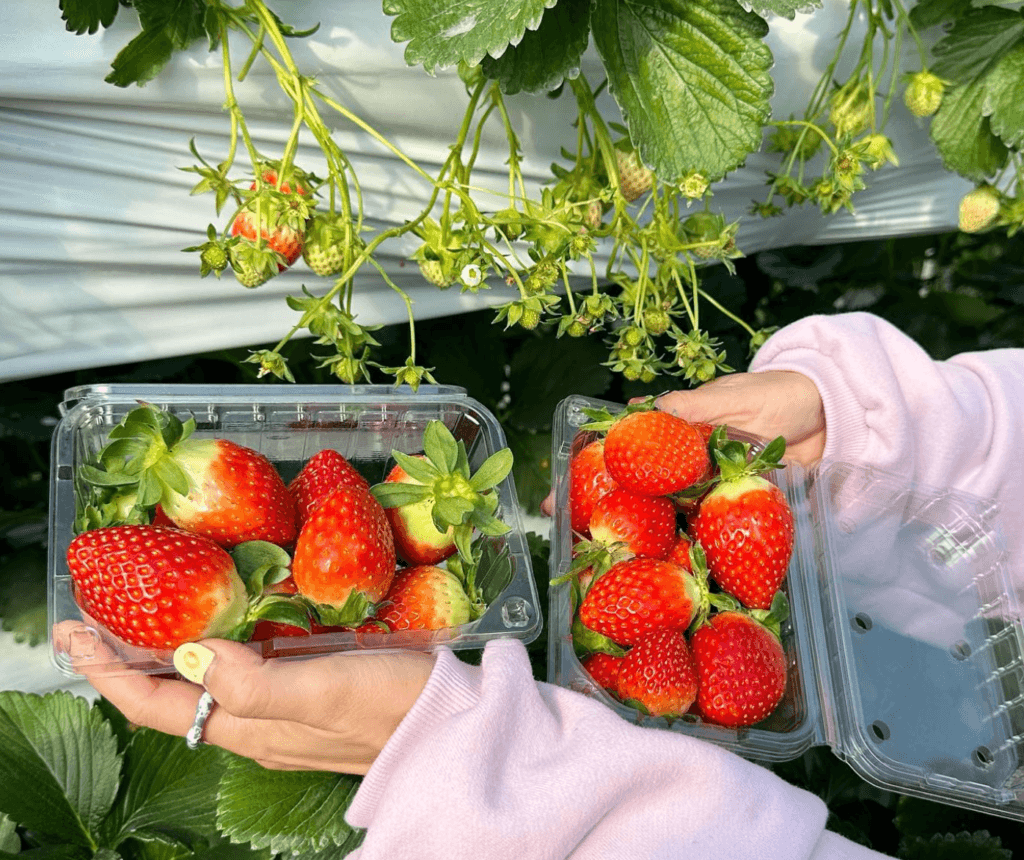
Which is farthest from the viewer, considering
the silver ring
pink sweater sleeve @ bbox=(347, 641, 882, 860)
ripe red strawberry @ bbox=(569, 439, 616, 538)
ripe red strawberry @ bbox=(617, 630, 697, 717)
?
ripe red strawberry @ bbox=(569, 439, 616, 538)

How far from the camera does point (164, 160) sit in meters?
0.95


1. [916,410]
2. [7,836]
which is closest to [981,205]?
[916,410]

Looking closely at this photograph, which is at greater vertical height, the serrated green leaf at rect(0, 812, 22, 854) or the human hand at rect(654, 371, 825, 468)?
the human hand at rect(654, 371, 825, 468)

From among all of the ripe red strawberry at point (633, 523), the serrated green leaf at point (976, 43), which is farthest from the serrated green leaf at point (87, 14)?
the serrated green leaf at point (976, 43)

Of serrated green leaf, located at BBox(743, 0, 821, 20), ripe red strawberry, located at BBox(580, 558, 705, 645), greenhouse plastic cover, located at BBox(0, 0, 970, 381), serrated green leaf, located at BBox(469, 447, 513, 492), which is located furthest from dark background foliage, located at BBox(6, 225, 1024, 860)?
serrated green leaf, located at BBox(743, 0, 821, 20)

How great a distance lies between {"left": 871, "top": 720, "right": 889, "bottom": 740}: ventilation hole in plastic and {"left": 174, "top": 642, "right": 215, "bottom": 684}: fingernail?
2.13ft

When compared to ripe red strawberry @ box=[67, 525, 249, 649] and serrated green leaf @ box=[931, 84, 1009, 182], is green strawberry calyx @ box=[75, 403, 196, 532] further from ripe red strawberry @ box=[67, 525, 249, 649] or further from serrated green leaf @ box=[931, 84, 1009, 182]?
serrated green leaf @ box=[931, 84, 1009, 182]

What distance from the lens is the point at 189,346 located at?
1080mm

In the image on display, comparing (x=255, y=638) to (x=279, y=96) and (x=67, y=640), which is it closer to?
(x=67, y=640)

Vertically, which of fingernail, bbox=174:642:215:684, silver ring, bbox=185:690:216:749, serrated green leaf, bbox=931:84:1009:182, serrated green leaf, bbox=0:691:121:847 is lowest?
serrated green leaf, bbox=0:691:121:847

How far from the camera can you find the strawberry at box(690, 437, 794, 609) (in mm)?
892

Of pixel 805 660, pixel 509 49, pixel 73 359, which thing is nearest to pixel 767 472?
pixel 805 660

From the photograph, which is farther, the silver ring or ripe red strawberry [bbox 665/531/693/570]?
ripe red strawberry [bbox 665/531/693/570]

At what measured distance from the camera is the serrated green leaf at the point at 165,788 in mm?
1003
